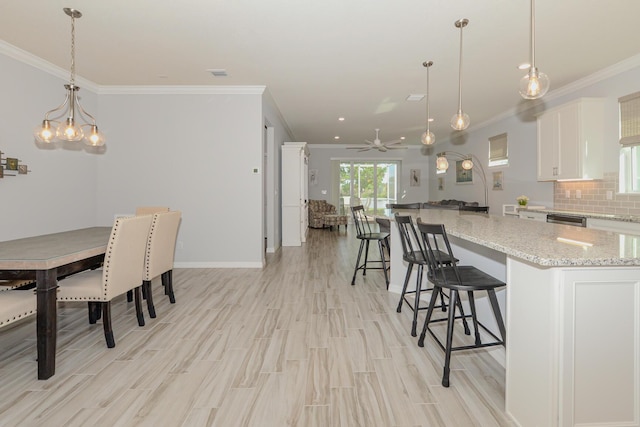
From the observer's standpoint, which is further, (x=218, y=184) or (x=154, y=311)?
(x=218, y=184)

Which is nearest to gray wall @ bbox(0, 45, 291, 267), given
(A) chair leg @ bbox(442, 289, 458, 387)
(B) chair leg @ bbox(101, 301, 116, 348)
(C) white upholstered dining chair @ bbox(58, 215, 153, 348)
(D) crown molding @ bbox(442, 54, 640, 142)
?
(C) white upholstered dining chair @ bbox(58, 215, 153, 348)

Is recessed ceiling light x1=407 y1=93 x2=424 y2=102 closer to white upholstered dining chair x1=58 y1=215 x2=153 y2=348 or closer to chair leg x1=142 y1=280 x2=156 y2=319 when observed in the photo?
white upholstered dining chair x1=58 y1=215 x2=153 y2=348

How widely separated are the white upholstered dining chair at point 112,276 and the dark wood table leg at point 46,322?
34cm

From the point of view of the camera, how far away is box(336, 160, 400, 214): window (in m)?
12.1

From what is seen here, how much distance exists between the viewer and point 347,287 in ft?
13.9

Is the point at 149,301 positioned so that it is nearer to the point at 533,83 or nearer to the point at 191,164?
the point at 191,164

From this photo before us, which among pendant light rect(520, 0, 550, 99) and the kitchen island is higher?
pendant light rect(520, 0, 550, 99)

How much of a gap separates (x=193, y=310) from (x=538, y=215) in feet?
16.0

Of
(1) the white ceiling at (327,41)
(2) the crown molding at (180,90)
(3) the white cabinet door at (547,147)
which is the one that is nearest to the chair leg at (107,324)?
(1) the white ceiling at (327,41)

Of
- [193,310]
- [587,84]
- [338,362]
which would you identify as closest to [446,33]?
[587,84]

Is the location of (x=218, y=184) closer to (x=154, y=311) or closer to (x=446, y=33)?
(x=154, y=311)

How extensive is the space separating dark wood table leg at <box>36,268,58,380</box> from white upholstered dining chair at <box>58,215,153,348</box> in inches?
13.4

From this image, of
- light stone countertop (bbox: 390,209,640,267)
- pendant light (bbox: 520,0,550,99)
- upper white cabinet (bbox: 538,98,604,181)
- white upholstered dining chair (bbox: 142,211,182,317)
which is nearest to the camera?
light stone countertop (bbox: 390,209,640,267)

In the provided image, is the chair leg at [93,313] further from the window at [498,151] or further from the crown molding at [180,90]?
the window at [498,151]
